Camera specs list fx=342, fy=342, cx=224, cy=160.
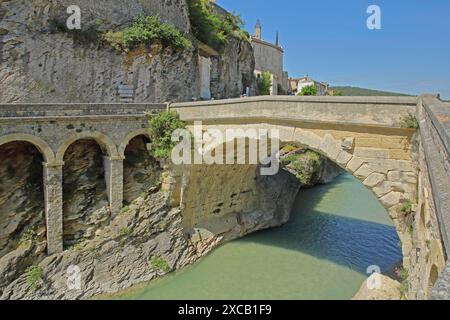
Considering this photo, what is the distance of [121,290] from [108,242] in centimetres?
170

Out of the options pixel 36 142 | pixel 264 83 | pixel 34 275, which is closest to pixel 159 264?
pixel 34 275

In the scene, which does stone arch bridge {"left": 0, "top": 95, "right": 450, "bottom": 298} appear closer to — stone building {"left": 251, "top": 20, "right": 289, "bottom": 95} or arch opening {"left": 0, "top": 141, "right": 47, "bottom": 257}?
arch opening {"left": 0, "top": 141, "right": 47, "bottom": 257}

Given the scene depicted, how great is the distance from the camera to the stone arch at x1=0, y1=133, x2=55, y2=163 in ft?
33.0

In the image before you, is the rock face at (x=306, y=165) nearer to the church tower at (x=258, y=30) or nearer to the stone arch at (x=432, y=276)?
the stone arch at (x=432, y=276)

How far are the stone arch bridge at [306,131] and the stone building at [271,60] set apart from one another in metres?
31.2

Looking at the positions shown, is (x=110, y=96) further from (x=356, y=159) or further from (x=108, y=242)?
(x=356, y=159)

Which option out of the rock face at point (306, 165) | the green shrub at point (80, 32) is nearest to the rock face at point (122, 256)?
the green shrub at point (80, 32)

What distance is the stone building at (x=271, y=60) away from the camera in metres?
45.5

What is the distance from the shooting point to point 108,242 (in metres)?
11.9

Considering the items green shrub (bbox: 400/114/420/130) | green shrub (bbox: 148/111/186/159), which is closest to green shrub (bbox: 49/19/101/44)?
green shrub (bbox: 148/111/186/159)

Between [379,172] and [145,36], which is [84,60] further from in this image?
[379,172]

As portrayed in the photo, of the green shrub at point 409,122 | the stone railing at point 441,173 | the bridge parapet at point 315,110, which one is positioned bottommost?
the stone railing at point 441,173

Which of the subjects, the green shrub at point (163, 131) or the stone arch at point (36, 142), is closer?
the stone arch at point (36, 142)
